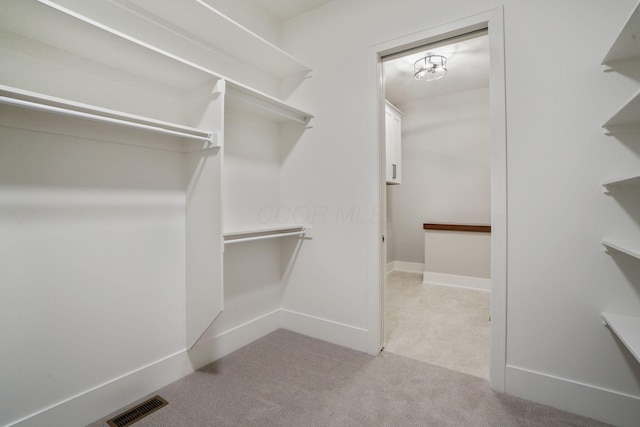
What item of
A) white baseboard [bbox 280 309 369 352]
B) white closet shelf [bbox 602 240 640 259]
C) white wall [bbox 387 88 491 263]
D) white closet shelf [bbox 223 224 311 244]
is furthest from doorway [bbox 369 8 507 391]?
white wall [bbox 387 88 491 263]

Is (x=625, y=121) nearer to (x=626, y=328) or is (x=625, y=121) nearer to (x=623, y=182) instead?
(x=623, y=182)

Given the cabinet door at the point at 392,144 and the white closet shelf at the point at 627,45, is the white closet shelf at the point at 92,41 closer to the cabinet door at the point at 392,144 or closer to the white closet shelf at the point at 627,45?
the white closet shelf at the point at 627,45

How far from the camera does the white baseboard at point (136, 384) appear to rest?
144 cm

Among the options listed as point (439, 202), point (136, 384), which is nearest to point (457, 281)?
point (439, 202)

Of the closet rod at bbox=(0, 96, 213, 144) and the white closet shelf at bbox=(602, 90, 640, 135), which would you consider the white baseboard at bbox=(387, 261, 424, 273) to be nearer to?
the white closet shelf at bbox=(602, 90, 640, 135)

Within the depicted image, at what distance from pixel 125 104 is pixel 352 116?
153 centimetres

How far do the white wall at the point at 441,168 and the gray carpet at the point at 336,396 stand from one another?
120 inches

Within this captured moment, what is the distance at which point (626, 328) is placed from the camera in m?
1.41

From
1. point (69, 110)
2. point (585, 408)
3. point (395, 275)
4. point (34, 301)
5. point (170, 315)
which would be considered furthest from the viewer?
point (395, 275)

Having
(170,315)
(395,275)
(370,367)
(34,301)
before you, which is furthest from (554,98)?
(395,275)

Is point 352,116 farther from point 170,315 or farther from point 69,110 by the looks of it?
point 170,315

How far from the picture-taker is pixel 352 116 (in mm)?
2352

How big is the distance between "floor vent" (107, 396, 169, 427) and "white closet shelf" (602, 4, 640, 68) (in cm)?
279

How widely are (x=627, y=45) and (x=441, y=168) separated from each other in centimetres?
343
